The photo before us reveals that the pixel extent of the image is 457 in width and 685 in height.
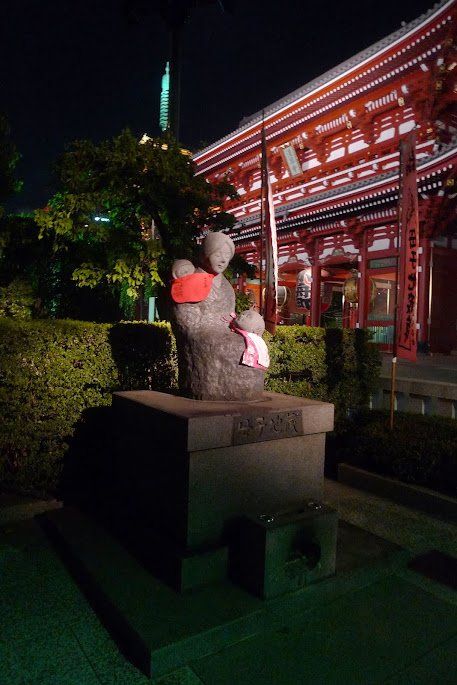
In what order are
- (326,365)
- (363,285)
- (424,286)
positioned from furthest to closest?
(363,285) → (424,286) → (326,365)

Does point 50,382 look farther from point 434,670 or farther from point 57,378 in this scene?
point 434,670

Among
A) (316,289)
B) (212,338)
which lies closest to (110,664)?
(212,338)

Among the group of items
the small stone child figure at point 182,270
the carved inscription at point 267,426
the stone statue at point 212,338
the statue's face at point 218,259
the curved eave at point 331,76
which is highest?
the curved eave at point 331,76

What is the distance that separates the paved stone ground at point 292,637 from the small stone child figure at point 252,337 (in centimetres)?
153

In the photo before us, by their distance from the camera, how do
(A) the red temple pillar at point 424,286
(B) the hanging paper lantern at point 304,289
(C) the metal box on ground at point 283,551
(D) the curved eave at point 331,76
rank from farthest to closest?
(B) the hanging paper lantern at point 304,289 < (A) the red temple pillar at point 424,286 < (D) the curved eave at point 331,76 < (C) the metal box on ground at point 283,551

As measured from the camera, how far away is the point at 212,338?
11.0ft

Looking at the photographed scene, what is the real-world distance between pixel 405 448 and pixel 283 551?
255 cm

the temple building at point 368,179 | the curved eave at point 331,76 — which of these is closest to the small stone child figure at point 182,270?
the curved eave at point 331,76

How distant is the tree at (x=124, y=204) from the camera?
5.59 meters

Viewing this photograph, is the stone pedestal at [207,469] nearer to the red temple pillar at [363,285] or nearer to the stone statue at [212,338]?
the stone statue at [212,338]

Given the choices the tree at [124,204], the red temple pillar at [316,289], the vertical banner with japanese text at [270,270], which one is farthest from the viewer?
the red temple pillar at [316,289]

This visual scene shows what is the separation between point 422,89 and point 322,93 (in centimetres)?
363

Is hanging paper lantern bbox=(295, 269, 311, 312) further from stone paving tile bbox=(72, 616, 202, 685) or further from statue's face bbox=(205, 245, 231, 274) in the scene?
stone paving tile bbox=(72, 616, 202, 685)

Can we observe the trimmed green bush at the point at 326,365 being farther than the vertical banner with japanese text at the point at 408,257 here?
Yes
